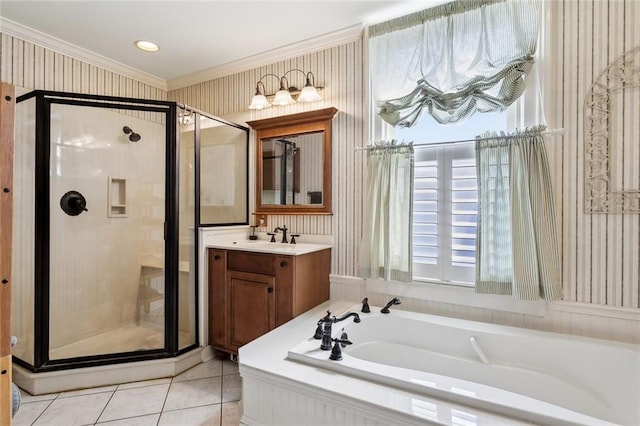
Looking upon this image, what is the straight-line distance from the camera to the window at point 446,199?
6.48 feet

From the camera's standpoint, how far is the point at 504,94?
1.81 meters

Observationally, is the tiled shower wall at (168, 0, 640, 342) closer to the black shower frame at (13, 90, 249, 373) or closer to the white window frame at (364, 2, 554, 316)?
→ the white window frame at (364, 2, 554, 316)

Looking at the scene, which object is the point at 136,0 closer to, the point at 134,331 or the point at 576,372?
the point at 134,331

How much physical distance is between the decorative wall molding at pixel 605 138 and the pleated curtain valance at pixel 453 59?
38 cm

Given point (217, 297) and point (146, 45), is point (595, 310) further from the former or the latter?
point (146, 45)

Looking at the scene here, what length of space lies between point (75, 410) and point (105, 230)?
1.46 m

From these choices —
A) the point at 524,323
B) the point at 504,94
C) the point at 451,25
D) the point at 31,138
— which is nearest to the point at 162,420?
the point at 31,138

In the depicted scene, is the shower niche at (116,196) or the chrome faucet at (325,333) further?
the shower niche at (116,196)

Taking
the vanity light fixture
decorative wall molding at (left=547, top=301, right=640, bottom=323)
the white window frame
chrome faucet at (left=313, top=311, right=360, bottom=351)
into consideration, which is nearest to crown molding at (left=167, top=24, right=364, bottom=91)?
the vanity light fixture

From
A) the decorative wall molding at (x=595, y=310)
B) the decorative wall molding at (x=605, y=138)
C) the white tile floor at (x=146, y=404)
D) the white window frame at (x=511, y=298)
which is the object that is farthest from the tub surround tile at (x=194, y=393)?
the decorative wall molding at (x=605, y=138)

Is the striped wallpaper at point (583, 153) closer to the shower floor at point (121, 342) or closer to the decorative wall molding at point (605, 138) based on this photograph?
the decorative wall molding at point (605, 138)

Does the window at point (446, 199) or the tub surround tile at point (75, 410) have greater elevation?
the window at point (446, 199)

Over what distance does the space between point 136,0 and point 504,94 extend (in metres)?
2.38

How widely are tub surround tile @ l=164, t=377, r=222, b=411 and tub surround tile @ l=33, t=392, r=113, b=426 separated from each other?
39cm
